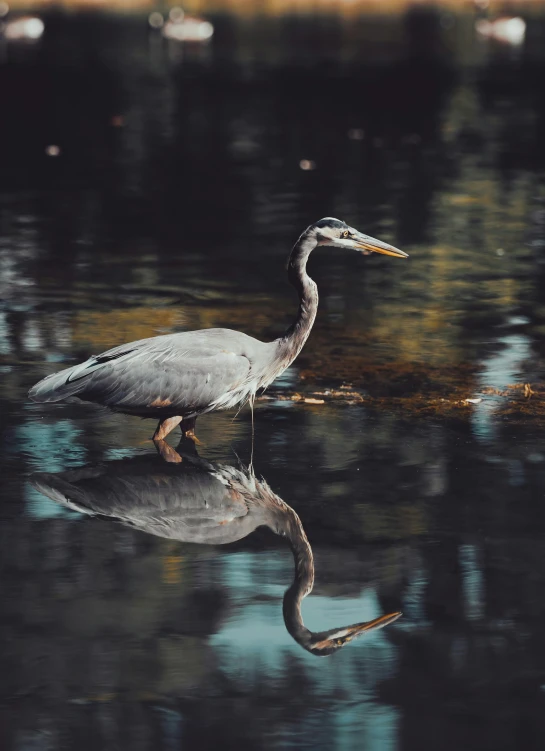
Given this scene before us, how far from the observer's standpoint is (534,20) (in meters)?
59.3

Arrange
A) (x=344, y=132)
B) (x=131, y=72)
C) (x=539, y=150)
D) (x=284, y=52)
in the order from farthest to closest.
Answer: (x=284, y=52) < (x=131, y=72) < (x=344, y=132) < (x=539, y=150)

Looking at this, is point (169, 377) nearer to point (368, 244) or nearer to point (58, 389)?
point (58, 389)

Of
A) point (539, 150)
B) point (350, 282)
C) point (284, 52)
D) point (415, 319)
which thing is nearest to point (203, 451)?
point (415, 319)

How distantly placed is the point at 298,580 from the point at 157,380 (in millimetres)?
2208

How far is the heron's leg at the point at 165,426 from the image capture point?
935cm

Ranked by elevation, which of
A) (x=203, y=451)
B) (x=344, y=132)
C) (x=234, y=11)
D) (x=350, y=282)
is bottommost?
(x=234, y=11)

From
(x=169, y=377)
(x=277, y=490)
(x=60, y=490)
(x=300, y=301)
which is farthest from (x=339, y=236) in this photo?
(x=60, y=490)

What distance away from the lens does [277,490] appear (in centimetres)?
860

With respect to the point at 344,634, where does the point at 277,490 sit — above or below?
below

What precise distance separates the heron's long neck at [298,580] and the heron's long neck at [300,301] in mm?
1660

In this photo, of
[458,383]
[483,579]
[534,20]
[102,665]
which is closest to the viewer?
[102,665]

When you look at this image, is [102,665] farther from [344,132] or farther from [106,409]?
Result: [344,132]

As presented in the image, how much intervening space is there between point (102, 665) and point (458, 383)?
494cm

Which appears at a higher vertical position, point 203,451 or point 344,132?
point 203,451
